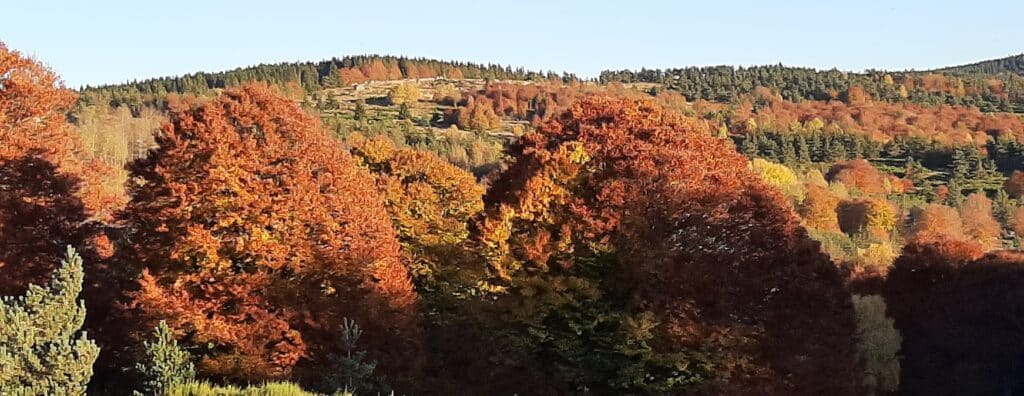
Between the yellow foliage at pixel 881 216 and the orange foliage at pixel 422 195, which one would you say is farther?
the yellow foliage at pixel 881 216

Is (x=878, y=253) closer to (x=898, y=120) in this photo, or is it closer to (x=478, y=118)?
(x=478, y=118)

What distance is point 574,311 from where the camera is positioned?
21.1 m

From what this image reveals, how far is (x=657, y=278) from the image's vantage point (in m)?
20.6

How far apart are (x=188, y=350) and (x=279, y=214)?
360 centimetres

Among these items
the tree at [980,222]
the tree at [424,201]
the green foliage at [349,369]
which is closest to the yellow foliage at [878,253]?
the tree at [980,222]

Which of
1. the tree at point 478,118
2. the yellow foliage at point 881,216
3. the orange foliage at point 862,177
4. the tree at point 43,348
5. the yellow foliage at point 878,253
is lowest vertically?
the yellow foliage at point 878,253

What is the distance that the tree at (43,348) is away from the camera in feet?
33.7

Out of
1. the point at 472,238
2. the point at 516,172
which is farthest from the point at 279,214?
the point at 516,172

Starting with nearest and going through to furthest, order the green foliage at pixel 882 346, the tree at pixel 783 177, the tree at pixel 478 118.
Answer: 1. the green foliage at pixel 882 346
2. the tree at pixel 783 177
3. the tree at pixel 478 118

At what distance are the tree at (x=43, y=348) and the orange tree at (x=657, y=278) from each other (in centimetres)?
1162

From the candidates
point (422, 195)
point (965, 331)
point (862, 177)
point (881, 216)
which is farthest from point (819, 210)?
point (422, 195)

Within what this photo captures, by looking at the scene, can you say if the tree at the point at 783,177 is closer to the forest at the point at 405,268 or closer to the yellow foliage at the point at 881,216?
the yellow foliage at the point at 881,216

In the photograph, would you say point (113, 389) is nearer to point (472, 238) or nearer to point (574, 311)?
point (472, 238)

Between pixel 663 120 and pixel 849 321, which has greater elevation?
pixel 663 120
